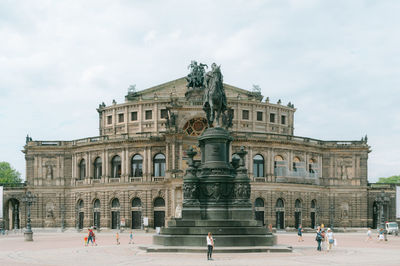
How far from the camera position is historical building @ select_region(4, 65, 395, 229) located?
84.2 meters

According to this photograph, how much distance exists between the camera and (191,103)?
85.2 m

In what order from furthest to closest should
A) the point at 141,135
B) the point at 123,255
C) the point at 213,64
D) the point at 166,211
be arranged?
the point at 141,135, the point at 166,211, the point at 213,64, the point at 123,255

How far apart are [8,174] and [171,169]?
6833 centimetres

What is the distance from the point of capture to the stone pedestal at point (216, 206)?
33.2 meters

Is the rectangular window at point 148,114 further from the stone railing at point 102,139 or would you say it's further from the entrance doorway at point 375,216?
the entrance doorway at point 375,216

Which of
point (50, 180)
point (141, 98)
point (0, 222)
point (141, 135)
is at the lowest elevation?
point (0, 222)

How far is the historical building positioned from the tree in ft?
122

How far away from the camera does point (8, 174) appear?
449 feet

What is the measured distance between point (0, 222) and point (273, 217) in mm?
42004

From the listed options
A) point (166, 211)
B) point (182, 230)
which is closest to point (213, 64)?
point (182, 230)

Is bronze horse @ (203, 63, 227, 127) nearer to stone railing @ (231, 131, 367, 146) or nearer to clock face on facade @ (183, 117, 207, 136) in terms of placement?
stone railing @ (231, 131, 367, 146)

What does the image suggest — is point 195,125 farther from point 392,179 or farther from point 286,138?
point 392,179

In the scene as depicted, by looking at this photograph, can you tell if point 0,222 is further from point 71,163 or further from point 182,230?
point 182,230

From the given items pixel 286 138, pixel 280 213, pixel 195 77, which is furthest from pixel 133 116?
pixel 280 213
